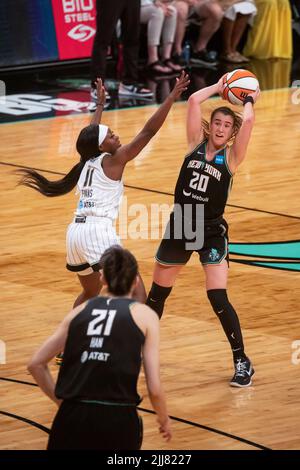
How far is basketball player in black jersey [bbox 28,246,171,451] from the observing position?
16.0 feet

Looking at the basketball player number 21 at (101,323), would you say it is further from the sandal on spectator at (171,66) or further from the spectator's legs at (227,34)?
the spectator's legs at (227,34)

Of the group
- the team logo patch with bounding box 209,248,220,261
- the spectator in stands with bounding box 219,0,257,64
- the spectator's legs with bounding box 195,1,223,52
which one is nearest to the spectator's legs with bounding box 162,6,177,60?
the spectator's legs with bounding box 195,1,223,52

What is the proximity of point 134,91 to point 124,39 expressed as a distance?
0.78m

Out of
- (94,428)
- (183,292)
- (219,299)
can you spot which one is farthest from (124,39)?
(94,428)

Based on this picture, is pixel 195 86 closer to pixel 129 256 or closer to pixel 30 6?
pixel 30 6

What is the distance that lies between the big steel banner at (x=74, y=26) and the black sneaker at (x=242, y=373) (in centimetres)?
1066

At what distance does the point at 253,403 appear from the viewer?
22.8ft

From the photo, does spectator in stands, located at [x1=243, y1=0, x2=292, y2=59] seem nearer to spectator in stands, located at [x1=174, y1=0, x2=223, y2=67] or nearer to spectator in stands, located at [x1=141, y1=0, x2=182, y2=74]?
spectator in stands, located at [x1=174, y1=0, x2=223, y2=67]

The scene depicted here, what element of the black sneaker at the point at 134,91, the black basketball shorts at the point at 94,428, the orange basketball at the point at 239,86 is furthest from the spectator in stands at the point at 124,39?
the black basketball shorts at the point at 94,428

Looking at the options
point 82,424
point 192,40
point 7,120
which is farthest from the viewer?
point 192,40

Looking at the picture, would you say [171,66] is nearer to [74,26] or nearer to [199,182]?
[74,26]

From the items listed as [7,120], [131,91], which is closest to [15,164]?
[7,120]

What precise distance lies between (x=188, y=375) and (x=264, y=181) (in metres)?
4.89

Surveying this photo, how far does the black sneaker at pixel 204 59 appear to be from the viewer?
1797cm
